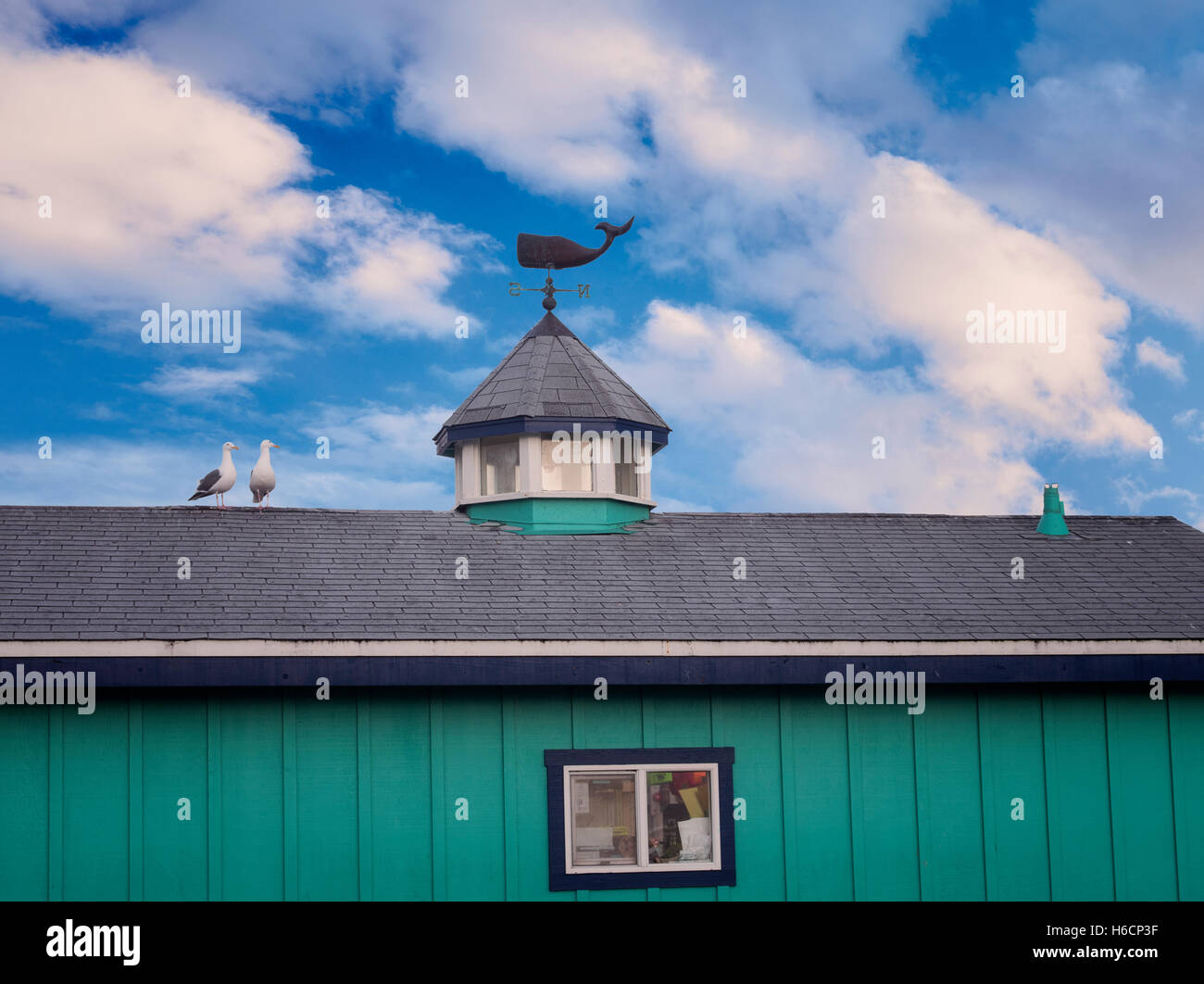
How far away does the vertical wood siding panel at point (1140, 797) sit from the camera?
9.02 metres

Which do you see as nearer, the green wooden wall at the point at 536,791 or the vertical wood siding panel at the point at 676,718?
the green wooden wall at the point at 536,791

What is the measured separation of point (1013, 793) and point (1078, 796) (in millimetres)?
506

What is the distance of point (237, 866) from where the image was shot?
833cm

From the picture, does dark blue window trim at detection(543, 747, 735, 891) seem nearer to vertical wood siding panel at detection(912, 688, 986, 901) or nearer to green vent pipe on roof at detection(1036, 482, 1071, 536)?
vertical wood siding panel at detection(912, 688, 986, 901)

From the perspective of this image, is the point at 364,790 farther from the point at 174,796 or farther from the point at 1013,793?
the point at 1013,793

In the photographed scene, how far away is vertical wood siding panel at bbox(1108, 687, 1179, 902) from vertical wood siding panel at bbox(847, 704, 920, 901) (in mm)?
1556

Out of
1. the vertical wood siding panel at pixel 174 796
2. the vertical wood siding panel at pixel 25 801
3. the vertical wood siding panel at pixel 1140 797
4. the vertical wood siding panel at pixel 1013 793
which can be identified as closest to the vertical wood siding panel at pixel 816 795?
the vertical wood siding panel at pixel 1013 793

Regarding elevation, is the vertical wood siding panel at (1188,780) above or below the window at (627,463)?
below

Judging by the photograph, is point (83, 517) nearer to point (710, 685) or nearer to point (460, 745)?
point (460, 745)

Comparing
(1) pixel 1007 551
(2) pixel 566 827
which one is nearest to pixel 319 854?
(2) pixel 566 827

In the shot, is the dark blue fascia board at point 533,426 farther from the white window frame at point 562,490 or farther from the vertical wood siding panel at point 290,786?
the vertical wood siding panel at point 290,786

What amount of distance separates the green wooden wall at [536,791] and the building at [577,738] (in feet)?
0.06

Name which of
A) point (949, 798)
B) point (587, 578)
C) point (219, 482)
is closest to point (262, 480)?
point (219, 482)
